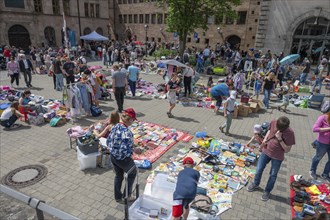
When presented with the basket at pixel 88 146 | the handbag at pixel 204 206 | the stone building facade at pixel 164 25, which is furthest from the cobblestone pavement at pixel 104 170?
the stone building facade at pixel 164 25

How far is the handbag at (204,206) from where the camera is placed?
460 centimetres

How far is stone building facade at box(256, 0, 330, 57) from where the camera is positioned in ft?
71.0

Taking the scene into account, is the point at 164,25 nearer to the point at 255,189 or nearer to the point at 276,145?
the point at 255,189

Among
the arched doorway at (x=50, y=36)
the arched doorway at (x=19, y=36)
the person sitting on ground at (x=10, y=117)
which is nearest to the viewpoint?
the person sitting on ground at (x=10, y=117)

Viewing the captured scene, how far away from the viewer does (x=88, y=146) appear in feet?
19.7

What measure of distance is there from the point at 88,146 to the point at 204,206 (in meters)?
3.25

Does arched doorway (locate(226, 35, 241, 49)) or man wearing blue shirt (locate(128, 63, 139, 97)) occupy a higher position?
arched doorway (locate(226, 35, 241, 49))

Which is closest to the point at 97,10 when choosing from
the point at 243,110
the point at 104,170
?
the point at 243,110

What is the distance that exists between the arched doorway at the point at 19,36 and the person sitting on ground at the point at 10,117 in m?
26.5

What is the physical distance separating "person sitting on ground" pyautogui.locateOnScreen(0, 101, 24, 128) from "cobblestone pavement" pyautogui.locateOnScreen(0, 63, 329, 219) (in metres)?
0.34

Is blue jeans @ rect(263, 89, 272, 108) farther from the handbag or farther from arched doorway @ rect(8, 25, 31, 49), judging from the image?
arched doorway @ rect(8, 25, 31, 49)

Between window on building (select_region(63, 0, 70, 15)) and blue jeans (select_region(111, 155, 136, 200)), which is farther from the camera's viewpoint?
window on building (select_region(63, 0, 70, 15))

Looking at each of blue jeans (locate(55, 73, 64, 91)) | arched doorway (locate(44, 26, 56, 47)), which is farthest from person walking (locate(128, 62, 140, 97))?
arched doorway (locate(44, 26, 56, 47))

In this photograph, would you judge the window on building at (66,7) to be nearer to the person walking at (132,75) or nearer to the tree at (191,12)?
the tree at (191,12)
